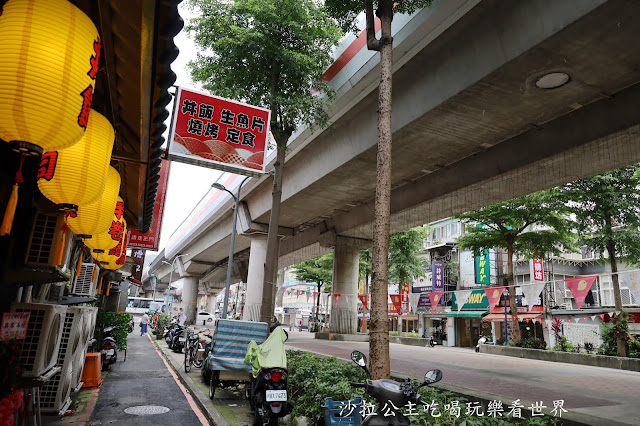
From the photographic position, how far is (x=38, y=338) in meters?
5.23

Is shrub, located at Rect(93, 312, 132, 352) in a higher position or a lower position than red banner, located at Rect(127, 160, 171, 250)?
lower

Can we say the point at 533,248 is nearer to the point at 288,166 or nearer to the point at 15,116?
the point at 288,166

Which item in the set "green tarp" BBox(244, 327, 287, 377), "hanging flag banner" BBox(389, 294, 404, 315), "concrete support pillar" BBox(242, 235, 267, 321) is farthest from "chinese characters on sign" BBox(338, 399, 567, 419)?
"hanging flag banner" BBox(389, 294, 404, 315)

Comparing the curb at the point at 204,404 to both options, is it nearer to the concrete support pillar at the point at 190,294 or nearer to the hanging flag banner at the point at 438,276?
the hanging flag banner at the point at 438,276

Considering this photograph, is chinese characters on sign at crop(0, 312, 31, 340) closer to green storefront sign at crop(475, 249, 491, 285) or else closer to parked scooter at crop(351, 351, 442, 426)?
parked scooter at crop(351, 351, 442, 426)

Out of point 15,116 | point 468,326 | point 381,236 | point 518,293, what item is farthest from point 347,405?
point 468,326

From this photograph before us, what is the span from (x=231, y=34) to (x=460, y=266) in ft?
104

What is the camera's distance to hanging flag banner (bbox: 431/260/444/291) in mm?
35412

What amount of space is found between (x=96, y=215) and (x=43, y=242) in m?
0.76

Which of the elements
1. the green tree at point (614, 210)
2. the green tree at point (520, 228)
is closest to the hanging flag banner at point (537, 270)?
the green tree at point (520, 228)

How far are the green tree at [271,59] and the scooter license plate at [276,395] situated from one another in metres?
4.92

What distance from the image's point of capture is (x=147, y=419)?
7406 millimetres

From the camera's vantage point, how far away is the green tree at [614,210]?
17609mm

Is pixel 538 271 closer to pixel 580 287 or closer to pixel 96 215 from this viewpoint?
pixel 580 287
